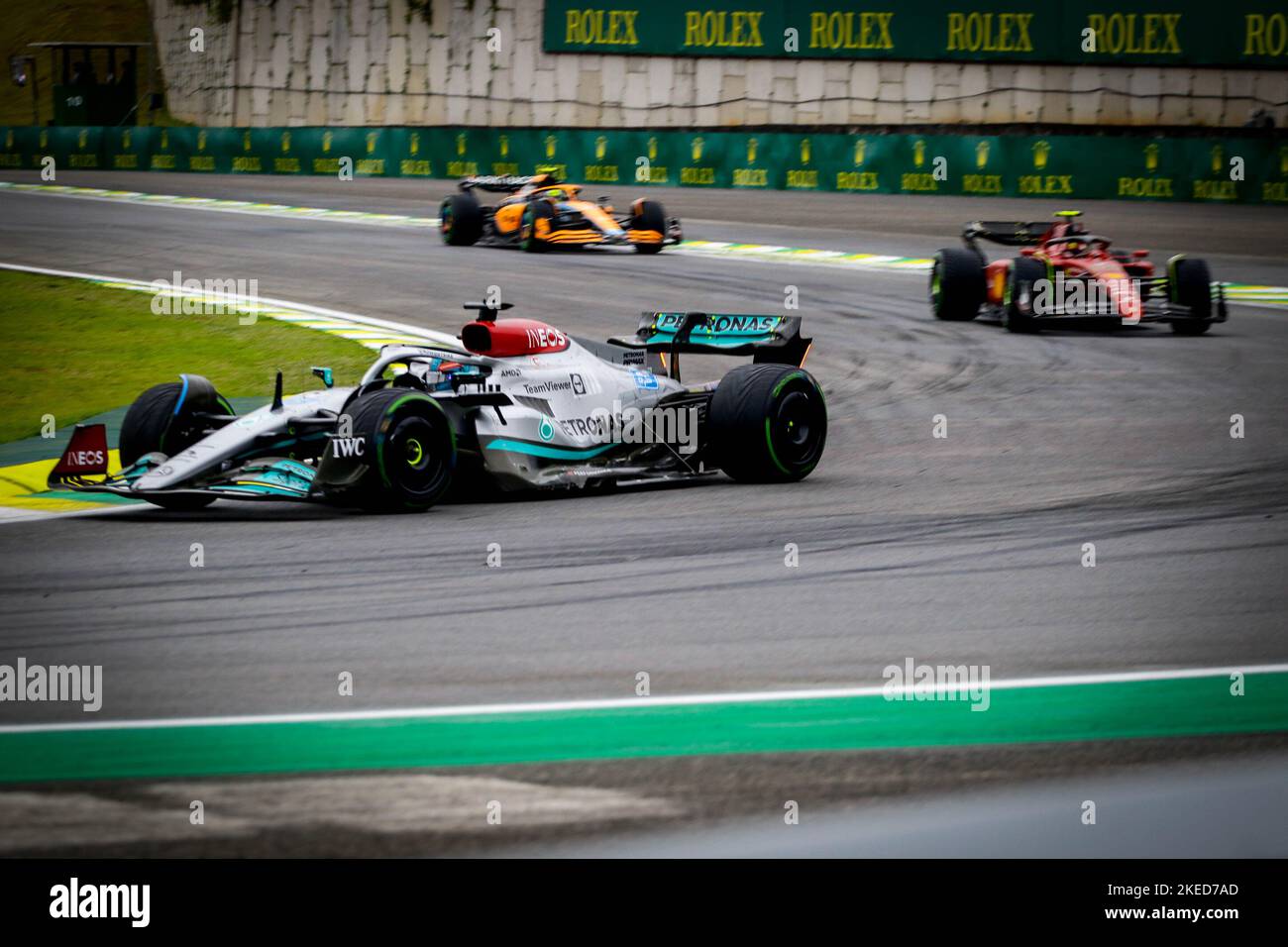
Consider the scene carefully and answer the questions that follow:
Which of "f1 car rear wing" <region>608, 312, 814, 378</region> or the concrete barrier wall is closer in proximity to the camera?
"f1 car rear wing" <region>608, 312, 814, 378</region>

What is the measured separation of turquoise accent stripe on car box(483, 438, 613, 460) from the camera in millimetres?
11711

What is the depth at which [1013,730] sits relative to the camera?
23.1 feet

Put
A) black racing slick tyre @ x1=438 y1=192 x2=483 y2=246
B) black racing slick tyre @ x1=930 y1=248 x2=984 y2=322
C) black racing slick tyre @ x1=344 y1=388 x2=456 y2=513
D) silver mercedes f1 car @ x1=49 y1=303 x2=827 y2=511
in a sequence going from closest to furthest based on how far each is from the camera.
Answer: black racing slick tyre @ x1=344 y1=388 x2=456 y2=513 < silver mercedes f1 car @ x1=49 y1=303 x2=827 y2=511 < black racing slick tyre @ x1=930 y1=248 x2=984 y2=322 < black racing slick tyre @ x1=438 y1=192 x2=483 y2=246

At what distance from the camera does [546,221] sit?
2797 centimetres

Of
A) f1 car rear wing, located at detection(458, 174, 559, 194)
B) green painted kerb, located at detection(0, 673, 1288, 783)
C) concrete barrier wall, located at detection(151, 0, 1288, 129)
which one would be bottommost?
green painted kerb, located at detection(0, 673, 1288, 783)

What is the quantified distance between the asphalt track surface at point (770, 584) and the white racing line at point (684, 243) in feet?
24.0

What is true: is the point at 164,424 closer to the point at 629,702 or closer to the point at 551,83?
the point at 629,702

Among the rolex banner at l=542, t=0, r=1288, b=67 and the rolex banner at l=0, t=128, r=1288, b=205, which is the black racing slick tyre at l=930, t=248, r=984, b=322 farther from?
the rolex banner at l=542, t=0, r=1288, b=67

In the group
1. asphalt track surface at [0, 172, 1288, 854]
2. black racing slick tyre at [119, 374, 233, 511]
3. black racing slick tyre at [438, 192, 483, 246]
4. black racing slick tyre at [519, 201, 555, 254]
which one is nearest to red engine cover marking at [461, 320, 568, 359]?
asphalt track surface at [0, 172, 1288, 854]

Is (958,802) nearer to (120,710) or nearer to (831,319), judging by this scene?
(120,710)

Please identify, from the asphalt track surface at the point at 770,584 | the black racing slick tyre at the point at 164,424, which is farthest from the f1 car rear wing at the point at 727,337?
the black racing slick tyre at the point at 164,424

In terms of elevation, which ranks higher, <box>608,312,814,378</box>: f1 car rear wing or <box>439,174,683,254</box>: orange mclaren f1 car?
<box>439,174,683,254</box>: orange mclaren f1 car

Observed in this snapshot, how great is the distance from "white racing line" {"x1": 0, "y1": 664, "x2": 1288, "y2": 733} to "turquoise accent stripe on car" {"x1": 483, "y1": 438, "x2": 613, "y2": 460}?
15.1 feet

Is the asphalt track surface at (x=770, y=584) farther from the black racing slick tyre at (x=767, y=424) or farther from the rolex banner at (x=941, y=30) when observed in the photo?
the rolex banner at (x=941, y=30)
